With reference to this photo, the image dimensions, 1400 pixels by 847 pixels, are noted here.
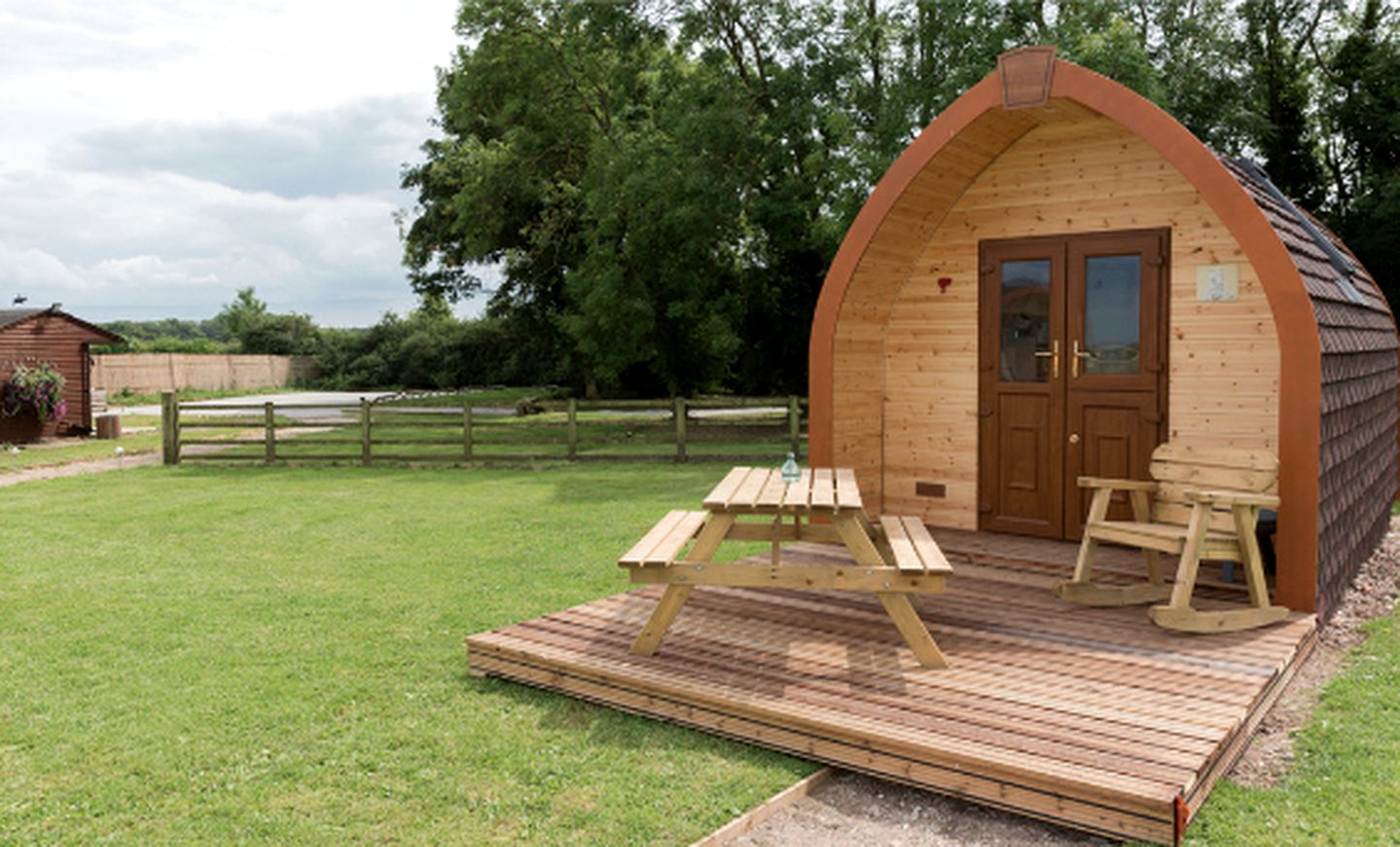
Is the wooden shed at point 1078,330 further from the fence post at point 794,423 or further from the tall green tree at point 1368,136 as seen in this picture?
the tall green tree at point 1368,136

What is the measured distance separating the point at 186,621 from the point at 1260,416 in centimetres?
682

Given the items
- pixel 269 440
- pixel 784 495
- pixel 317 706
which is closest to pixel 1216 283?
pixel 784 495

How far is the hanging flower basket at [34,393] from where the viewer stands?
20.0m

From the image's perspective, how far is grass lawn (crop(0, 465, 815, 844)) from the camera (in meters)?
3.69

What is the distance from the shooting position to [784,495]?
16.5ft

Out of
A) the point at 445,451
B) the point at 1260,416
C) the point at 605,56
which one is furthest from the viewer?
the point at 605,56

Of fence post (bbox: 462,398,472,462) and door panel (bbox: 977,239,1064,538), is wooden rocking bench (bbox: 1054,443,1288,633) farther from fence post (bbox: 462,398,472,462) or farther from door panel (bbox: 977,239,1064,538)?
fence post (bbox: 462,398,472,462)

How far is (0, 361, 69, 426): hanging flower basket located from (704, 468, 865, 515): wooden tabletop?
1944cm

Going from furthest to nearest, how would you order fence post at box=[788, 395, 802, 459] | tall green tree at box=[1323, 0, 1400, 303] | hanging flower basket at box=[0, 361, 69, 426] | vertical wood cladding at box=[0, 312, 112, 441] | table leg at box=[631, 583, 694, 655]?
vertical wood cladding at box=[0, 312, 112, 441] → hanging flower basket at box=[0, 361, 69, 426] → tall green tree at box=[1323, 0, 1400, 303] → fence post at box=[788, 395, 802, 459] → table leg at box=[631, 583, 694, 655]

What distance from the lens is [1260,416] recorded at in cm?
659

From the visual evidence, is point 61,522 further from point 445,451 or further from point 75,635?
point 445,451

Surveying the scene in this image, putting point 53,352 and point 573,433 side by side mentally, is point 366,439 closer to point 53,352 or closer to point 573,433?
point 573,433

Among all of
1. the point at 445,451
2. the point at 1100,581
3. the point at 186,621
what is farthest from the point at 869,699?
the point at 445,451

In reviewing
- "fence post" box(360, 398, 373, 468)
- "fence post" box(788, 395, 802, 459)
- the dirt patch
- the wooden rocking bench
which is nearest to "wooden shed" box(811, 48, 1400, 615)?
the wooden rocking bench
